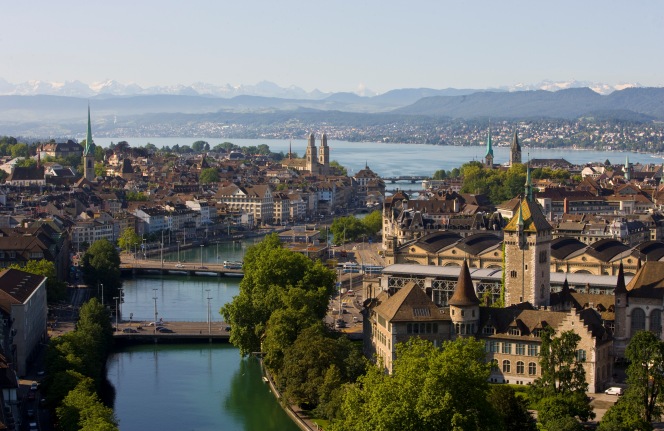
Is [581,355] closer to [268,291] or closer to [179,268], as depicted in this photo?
[268,291]

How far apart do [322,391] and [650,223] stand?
Result: 47.1 m

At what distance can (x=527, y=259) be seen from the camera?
156 ft

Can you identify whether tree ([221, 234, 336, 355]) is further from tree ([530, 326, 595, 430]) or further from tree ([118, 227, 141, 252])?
tree ([118, 227, 141, 252])

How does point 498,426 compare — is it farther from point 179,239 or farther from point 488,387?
point 179,239

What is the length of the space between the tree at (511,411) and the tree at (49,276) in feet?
95.1

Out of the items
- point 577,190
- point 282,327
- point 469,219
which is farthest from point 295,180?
point 282,327

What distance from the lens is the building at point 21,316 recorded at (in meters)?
43.2

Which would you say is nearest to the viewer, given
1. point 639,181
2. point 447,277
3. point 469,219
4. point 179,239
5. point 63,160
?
point 447,277

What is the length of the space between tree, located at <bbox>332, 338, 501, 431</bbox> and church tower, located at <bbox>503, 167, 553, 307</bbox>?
44.0 ft

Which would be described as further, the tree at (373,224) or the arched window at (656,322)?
the tree at (373,224)

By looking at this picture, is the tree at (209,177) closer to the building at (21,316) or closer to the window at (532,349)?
the building at (21,316)

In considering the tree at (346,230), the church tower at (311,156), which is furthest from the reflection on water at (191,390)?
Result: the church tower at (311,156)

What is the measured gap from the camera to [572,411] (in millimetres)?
35781

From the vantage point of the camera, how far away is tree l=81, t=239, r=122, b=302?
66.0 meters
